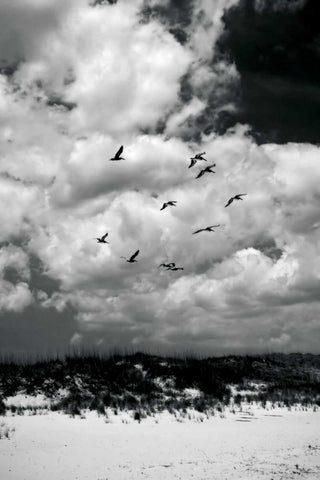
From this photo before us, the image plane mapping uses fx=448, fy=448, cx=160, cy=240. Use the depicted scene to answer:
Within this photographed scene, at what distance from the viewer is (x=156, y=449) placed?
1378cm

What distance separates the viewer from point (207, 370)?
39344 mm

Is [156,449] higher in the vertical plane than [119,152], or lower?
lower

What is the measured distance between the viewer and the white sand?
36.6ft

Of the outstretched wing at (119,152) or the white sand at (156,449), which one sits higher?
the outstretched wing at (119,152)

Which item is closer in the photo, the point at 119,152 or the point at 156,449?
the point at 156,449

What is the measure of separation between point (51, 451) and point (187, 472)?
421cm

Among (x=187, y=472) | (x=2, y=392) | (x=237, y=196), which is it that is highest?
(x=237, y=196)

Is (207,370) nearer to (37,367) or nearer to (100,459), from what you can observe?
(37,367)

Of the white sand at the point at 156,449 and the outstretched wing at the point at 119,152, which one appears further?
the outstretched wing at the point at 119,152

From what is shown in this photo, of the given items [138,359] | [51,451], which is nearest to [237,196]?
[51,451]

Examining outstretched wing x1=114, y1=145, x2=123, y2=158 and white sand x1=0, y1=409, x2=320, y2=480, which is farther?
outstretched wing x1=114, y1=145, x2=123, y2=158

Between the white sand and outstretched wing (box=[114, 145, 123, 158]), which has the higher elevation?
outstretched wing (box=[114, 145, 123, 158])

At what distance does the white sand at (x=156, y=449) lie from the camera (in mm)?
Result: 11156

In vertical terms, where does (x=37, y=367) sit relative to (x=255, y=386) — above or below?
above
